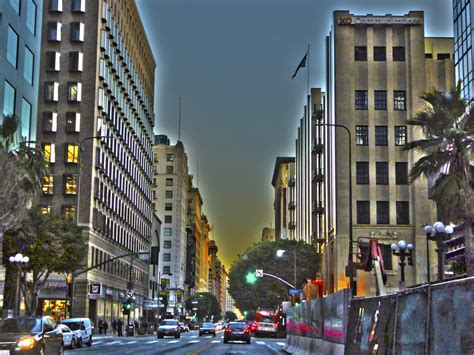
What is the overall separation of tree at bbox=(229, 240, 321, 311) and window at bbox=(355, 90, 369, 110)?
2116 centimetres

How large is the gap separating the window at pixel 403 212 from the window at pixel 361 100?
10391mm

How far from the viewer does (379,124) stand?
74812 mm

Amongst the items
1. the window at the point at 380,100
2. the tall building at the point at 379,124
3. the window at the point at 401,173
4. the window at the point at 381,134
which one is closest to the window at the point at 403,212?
the tall building at the point at 379,124

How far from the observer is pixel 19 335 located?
63.9ft

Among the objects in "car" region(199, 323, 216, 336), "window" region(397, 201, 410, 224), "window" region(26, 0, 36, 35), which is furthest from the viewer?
"car" region(199, 323, 216, 336)

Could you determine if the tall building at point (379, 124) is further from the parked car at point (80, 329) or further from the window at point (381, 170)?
the parked car at point (80, 329)

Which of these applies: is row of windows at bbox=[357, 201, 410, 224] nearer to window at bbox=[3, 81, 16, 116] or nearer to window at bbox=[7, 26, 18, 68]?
window at bbox=[3, 81, 16, 116]

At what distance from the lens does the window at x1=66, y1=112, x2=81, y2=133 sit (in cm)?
7462

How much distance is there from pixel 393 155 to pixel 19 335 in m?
59.6

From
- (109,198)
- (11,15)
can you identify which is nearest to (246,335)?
(11,15)

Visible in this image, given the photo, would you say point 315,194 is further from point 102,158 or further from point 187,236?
point 187,236

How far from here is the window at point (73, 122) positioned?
74625mm

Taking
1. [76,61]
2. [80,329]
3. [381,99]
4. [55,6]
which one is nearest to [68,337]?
[80,329]

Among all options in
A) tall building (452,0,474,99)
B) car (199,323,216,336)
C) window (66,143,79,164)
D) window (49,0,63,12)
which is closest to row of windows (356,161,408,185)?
tall building (452,0,474,99)
